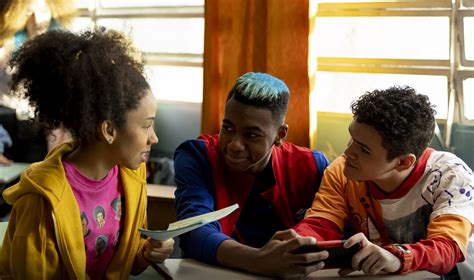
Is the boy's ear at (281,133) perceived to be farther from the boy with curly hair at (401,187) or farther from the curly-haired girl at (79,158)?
the curly-haired girl at (79,158)

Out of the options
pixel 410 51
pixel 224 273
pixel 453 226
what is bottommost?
pixel 224 273

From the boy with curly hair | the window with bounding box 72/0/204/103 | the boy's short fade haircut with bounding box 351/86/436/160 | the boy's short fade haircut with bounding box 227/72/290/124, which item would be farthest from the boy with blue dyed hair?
the window with bounding box 72/0/204/103

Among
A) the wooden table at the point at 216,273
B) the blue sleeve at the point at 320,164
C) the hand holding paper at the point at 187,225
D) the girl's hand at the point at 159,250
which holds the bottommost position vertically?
the wooden table at the point at 216,273

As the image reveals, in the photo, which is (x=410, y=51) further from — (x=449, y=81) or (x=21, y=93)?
(x=21, y=93)

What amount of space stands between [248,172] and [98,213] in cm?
57

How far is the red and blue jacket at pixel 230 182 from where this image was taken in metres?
1.97

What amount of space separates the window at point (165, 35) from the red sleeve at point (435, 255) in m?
2.01

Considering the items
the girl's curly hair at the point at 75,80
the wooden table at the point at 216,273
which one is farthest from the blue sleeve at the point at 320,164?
the girl's curly hair at the point at 75,80

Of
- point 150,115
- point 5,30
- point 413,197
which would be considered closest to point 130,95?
point 150,115

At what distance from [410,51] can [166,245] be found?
1748 mm

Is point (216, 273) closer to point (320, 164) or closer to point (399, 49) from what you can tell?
point (320, 164)

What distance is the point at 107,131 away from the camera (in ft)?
5.58

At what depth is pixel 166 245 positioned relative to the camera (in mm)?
1750

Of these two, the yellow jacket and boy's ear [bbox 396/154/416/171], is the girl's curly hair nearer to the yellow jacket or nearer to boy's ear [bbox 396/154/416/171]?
the yellow jacket
